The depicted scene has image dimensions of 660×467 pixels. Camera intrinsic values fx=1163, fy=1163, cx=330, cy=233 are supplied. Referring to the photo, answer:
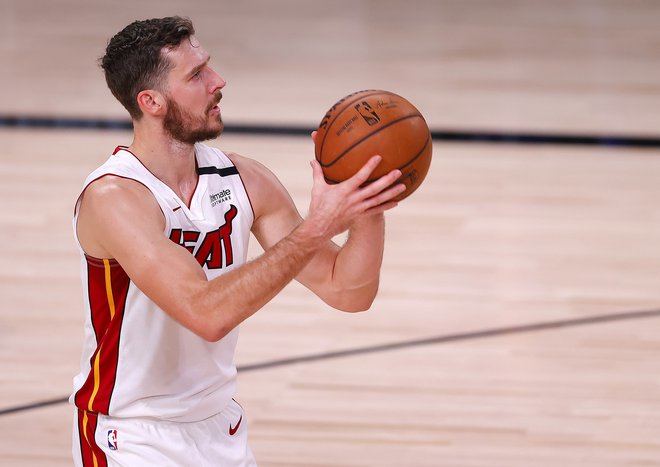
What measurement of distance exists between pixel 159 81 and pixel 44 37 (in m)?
9.60

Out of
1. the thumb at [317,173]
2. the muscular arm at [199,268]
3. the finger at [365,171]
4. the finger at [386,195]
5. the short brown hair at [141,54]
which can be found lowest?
the muscular arm at [199,268]

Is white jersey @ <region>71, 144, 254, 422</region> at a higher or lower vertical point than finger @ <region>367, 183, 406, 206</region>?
lower

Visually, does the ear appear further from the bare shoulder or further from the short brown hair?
the bare shoulder

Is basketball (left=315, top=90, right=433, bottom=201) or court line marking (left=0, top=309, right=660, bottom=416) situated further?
court line marking (left=0, top=309, right=660, bottom=416)

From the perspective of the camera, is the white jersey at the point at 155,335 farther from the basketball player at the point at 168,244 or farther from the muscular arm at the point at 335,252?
the muscular arm at the point at 335,252

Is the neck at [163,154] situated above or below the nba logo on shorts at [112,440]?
above

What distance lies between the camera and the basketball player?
328 centimetres

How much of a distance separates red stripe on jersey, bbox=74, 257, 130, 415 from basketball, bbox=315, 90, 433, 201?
2.22 ft

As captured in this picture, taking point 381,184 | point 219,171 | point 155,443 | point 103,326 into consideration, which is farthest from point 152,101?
point 155,443

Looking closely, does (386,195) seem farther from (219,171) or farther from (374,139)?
(219,171)

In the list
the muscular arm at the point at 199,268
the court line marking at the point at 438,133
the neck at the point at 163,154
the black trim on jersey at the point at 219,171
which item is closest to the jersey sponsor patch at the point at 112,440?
the muscular arm at the point at 199,268

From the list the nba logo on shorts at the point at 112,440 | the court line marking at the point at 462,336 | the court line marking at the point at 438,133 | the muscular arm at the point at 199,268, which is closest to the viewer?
the muscular arm at the point at 199,268

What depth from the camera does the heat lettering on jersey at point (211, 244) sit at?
3.36 metres

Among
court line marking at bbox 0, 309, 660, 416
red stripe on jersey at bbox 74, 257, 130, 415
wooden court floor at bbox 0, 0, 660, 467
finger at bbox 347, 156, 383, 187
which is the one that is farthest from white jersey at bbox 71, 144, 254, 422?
court line marking at bbox 0, 309, 660, 416
